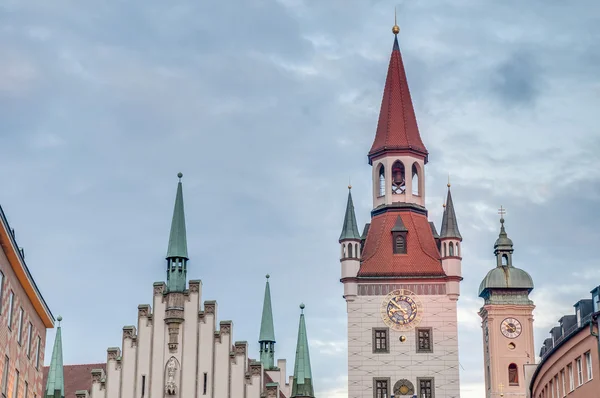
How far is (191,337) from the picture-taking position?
2662 inches

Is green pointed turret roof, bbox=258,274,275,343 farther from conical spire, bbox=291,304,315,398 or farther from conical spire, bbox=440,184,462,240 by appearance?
conical spire, bbox=291,304,315,398

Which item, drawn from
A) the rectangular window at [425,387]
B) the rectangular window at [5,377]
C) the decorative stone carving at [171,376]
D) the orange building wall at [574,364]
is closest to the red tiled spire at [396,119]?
the rectangular window at [425,387]

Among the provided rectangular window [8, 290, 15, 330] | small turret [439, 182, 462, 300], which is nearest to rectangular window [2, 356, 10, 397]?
rectangular window [8, 290, 15, 330]

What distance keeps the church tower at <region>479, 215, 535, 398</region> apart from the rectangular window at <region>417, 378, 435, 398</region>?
3753cm

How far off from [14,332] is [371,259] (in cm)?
4164

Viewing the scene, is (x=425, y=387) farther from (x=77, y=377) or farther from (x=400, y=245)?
(x=77, y=377)

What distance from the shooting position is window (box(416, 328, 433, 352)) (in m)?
82.8

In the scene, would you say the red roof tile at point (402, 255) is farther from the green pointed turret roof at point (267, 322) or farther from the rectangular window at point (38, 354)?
the rectangular window at point (38, 354)

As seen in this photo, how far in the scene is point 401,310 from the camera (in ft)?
275

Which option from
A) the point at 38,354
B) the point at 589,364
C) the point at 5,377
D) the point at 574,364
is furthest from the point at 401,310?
the point at 5,377

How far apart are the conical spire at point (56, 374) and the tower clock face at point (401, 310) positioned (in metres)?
25.4

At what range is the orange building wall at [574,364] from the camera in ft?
156

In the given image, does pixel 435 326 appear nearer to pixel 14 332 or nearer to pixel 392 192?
pixel 392 192

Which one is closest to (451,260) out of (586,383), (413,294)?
(413,294)
